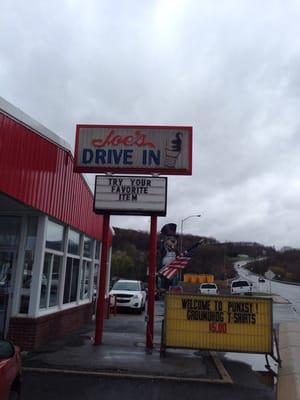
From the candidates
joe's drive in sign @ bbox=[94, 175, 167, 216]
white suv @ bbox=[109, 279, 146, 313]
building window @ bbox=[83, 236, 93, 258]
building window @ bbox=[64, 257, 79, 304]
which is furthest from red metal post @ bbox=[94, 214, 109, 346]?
white suv @ bbox=[109, 279, 146, 313]

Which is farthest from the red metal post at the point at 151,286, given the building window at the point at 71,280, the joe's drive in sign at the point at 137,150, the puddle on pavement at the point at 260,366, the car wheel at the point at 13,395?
the car wheel at the point at 13,395

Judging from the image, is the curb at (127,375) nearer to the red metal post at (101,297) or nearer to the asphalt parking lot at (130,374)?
the asphalt parking lot at (130,374)

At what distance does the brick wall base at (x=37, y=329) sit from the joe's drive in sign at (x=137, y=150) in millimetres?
4255

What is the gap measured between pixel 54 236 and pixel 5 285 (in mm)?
2084

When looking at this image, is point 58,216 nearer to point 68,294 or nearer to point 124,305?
point 68,294

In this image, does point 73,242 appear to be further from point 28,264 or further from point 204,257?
point 204,257

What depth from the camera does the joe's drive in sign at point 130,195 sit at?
1408 cm

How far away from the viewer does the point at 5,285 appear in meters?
12.7

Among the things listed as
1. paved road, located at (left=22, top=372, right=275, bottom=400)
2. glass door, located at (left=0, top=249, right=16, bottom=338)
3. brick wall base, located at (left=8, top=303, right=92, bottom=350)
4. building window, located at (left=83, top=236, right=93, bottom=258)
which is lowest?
paved road, located at (left=22, top=372, right=275, bottom=400)

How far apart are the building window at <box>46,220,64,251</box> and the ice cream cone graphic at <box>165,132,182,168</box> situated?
3554mm

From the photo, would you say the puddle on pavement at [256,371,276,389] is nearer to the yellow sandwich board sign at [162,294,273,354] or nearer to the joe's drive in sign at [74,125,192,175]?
the yellow sandwich board sign at [162,294,273,354]

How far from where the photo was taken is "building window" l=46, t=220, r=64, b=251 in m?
13.5

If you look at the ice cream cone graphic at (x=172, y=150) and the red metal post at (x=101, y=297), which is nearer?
the red metal post at (x=101, y=297)

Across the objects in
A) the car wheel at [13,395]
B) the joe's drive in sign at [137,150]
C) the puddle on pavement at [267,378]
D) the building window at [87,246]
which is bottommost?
the puddle on pavement at [267,378]
